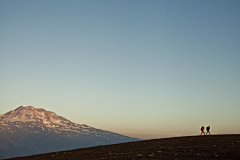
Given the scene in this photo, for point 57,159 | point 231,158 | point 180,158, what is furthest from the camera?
point 57,159

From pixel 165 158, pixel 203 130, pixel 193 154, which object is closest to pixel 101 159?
pixel 165 158

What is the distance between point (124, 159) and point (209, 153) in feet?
37.8

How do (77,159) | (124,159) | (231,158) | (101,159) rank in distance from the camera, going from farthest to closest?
(77,159), (101,159), (124,159), (231,158)

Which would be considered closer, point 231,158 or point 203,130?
point 231,158

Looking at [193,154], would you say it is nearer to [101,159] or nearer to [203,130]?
[101,159]

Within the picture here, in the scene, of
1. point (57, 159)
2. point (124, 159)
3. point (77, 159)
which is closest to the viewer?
point (124, 159)

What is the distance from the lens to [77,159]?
127 ft

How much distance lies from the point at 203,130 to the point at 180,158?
30.6 metres

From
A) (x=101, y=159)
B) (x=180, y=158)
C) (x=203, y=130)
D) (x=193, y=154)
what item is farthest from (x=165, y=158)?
(x=203, y=130)

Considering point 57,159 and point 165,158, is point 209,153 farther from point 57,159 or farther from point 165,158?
point 57,159

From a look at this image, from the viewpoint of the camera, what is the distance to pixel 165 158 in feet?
102

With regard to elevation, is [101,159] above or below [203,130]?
below

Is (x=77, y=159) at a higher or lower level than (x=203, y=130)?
lower

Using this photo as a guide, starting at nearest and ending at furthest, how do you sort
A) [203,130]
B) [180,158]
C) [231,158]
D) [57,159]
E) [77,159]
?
[231,158] < [180,158] < [77,159] < [57,159] < [203,130]
